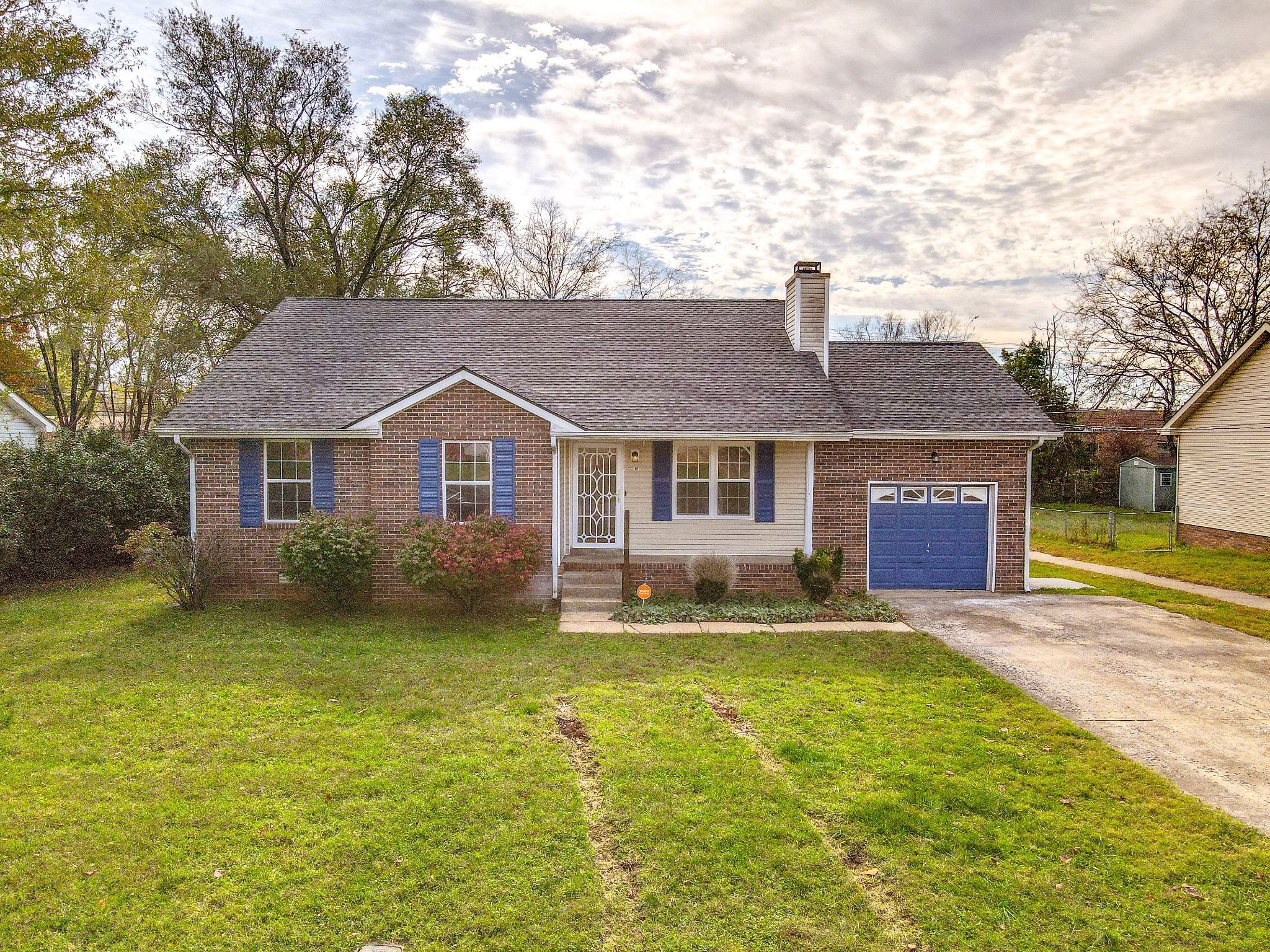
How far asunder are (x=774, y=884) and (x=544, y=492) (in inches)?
331

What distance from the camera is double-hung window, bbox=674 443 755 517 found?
43.9ft

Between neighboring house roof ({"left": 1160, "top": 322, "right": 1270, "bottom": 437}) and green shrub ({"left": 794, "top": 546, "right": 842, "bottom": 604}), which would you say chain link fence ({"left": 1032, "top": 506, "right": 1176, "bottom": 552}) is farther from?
green shrub ({"left": 794, "top": 546, "right": 842, "bottom": 604})

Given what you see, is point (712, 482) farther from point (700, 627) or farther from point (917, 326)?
point (917, 326)

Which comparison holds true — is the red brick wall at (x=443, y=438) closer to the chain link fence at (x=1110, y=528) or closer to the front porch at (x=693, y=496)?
the front porch at (x=693, y=496)

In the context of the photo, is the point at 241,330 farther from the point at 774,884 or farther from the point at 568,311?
the point at 774,884

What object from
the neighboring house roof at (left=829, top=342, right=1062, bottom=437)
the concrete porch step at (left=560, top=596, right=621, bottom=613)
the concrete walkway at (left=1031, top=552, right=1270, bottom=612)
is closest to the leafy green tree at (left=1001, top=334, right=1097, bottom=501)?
the concrete walkway at (left=1031, top=552, right=1270, bottom=612)

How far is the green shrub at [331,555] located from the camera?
436 inches

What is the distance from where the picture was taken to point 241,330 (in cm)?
2448

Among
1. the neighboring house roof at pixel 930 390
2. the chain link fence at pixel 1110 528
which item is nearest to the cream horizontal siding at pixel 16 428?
the neighboring house roof at pixel 930 390

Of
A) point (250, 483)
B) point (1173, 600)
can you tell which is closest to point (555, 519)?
point (250, 483)

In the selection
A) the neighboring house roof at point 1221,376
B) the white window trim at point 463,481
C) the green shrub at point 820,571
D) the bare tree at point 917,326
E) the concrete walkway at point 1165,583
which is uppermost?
the bare tree at point 917,326

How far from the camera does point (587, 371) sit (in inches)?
565

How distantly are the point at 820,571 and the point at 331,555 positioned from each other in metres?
8.11

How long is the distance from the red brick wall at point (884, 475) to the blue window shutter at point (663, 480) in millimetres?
2736
